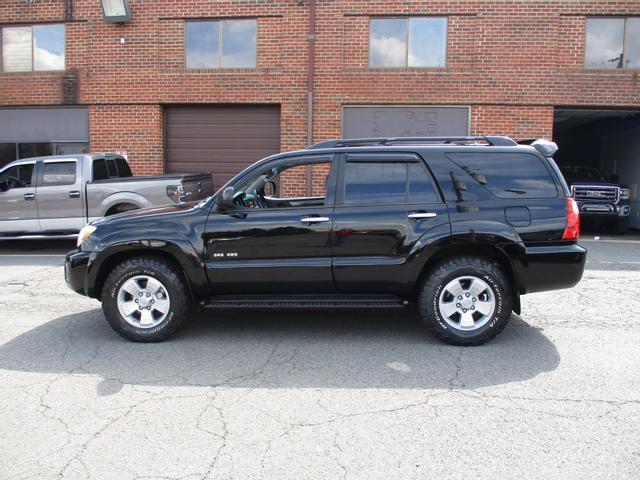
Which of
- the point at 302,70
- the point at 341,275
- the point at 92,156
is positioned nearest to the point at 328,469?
the point at 341,275

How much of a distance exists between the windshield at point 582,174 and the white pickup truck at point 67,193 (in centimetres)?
1069

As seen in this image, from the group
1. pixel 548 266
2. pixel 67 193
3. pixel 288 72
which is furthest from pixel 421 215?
pixel 288 72

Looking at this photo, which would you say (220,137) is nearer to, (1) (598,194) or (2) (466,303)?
(1) (598,194)


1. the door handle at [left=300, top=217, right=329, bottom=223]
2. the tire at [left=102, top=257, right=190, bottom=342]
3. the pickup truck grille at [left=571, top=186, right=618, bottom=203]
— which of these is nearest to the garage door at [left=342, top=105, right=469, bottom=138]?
the pickup truck grille at [left=571, top=186, right=618, bottom=203]

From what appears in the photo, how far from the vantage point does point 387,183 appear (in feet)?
Answer: 17.3

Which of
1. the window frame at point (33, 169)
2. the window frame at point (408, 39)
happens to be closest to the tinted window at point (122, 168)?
the window frame at point (33, 169)

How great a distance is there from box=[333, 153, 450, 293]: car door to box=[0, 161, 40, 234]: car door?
7701 millimetres

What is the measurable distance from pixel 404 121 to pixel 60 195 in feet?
25.1

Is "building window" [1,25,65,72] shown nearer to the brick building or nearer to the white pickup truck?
the brick building

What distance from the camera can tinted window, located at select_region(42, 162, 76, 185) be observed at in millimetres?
10445

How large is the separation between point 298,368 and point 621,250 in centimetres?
936

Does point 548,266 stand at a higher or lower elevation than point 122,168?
lower

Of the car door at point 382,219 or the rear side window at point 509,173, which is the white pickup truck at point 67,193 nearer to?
the car door at point 382,219

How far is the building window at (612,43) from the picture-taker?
13086mm
